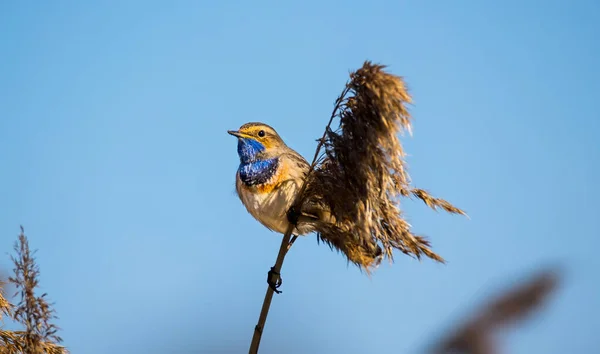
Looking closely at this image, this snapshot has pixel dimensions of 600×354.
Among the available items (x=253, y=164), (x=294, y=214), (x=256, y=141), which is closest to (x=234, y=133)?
(x=256, y=141)

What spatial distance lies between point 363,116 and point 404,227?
0.56 m

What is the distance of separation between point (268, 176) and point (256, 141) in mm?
443

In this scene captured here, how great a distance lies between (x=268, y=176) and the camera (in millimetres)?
3666

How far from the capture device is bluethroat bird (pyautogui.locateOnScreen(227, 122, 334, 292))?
3521 mm

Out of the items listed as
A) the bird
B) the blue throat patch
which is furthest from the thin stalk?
the blue throat patch

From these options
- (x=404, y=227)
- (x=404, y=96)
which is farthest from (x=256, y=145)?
(x=404, y=96)

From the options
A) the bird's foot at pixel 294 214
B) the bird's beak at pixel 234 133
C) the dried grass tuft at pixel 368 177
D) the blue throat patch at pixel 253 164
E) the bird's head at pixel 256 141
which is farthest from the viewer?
the bird's beak at pixel 234 133

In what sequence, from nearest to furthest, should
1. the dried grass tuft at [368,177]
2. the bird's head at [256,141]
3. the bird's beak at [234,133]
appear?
the dried grass tuft at [368,177] < the bird's head at [256,141] < the bird's beak at [234,133]

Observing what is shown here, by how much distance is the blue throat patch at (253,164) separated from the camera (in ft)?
12.1

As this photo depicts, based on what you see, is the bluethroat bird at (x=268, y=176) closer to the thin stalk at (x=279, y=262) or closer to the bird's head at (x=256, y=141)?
the bird's head at (x=256, y=141)

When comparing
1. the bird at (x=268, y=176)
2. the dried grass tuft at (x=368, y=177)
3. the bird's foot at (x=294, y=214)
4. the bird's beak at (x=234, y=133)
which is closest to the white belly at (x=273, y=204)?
the bird at (x=268, y=176)

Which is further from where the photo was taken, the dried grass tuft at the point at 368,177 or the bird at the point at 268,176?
the bird at the point at 268,176

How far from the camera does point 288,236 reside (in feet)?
8.13

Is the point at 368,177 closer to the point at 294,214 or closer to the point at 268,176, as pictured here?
the point at 294,214
